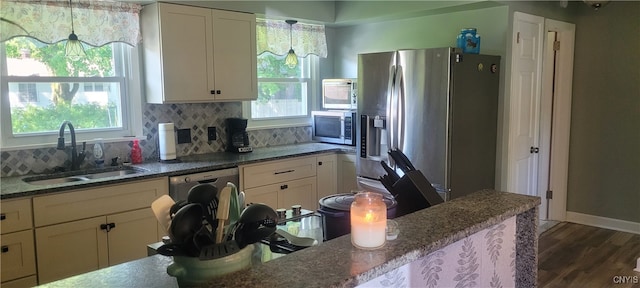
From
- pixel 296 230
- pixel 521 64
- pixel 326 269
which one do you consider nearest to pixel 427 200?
pixel 296 230

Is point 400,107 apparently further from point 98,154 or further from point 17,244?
point 17,244

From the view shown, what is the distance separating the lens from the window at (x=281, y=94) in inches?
185

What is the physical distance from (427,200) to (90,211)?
2.22m

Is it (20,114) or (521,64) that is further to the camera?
(521,64)

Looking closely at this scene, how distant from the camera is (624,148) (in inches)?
177

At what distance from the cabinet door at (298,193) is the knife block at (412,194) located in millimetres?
2440

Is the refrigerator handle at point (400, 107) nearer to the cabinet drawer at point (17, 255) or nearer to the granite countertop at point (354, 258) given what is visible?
the granite countertop at point (354, 258)

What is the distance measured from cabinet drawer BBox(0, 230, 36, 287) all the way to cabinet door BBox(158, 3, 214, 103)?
1.35 m

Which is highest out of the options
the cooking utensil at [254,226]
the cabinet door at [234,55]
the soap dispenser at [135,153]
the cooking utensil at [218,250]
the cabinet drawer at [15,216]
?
the cabinet door at [234,55]

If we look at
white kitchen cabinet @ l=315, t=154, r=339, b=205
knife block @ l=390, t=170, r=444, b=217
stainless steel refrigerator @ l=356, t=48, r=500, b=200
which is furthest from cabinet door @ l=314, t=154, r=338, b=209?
knife block @ l=390, t=170, r=444, b=217

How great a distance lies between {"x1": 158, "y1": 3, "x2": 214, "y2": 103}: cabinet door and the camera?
11.7 ft

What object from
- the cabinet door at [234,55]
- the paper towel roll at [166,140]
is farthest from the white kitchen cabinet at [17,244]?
the cabinet door at [234,55]

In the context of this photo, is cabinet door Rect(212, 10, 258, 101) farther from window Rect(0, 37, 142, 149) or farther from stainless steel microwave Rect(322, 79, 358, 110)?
stainless steel microwave Rect(322, 79, 358, 110)

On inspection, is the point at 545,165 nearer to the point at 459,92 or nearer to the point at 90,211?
the point at 459,92
